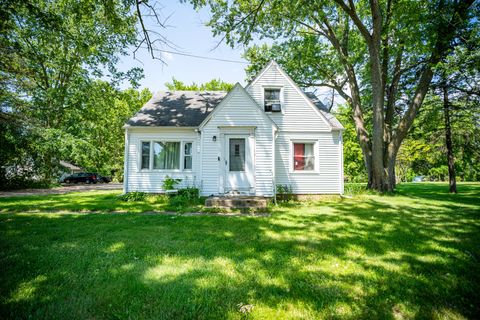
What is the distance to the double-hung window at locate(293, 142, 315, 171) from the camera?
11102mm

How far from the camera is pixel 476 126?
50.5ft

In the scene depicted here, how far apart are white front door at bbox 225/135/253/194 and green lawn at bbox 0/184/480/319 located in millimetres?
3717

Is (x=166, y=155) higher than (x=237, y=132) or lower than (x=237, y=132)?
lower

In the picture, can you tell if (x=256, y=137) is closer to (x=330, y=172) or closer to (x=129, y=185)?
(x=330, y=172)

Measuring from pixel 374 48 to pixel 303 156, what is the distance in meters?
7.16

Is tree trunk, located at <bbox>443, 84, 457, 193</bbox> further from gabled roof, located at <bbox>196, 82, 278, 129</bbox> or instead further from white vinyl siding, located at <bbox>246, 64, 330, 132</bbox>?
gabled roof, located at <bbox>196, 82, 278, 129</bbox>

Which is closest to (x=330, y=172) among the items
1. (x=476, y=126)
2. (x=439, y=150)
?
(x=476, y=126)

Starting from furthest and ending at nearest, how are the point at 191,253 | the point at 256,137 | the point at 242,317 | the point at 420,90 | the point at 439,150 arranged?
1. the point at 439,150
2. the point at 420,90
3. the point at 256,137
4. the point at 191,253
5. the point at 242,317

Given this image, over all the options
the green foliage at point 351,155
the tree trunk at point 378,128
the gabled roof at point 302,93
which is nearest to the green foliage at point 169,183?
the gabled roof at point 302,93

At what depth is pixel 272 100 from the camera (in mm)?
11375

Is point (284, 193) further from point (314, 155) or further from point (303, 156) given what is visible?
point (314, 155)

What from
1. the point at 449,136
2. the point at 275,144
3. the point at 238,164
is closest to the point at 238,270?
the point at 238,164

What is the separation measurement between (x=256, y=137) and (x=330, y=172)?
4.55m

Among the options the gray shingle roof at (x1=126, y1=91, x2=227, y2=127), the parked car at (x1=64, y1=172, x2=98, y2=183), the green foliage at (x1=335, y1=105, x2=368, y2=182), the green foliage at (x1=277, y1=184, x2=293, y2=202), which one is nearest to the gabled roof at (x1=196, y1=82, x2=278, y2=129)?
the gray shingle roof at (x1=126, y1=91, x2=227, y2=127)
